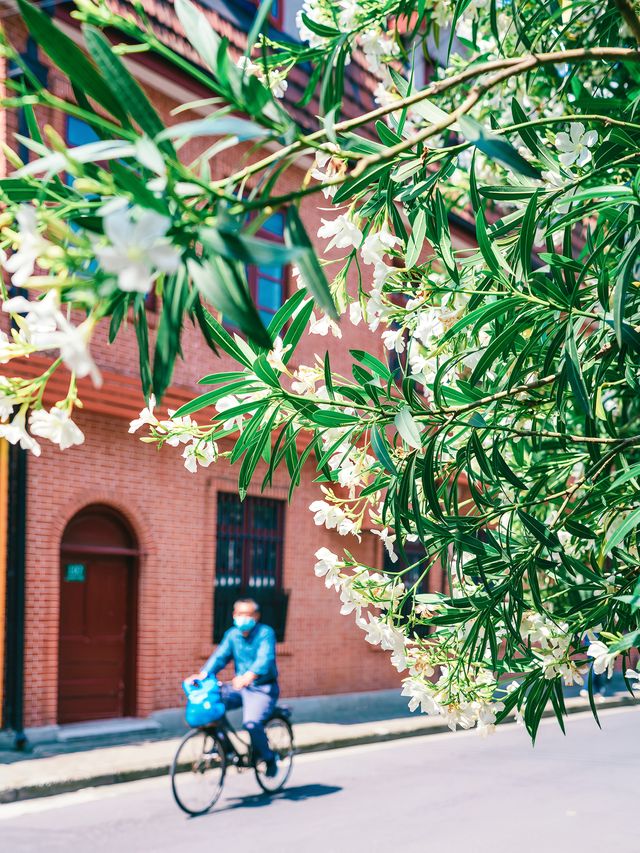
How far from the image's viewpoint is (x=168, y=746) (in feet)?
39.1

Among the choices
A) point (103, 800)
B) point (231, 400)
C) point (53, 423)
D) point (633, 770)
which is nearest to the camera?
point (53, 423)

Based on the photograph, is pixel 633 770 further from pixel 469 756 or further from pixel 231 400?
pixel 231 400

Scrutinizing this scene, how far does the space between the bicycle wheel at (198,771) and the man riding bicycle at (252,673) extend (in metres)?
0.35

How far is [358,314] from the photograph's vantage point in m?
3.39

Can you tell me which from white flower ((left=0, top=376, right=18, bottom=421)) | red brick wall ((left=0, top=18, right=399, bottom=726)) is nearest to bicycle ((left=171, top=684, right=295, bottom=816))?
red brick wall ((left=0, top=18, right=399, bottom=726))

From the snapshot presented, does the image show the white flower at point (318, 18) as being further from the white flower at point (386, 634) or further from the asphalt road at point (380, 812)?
the asphalt road at point (380, 812)

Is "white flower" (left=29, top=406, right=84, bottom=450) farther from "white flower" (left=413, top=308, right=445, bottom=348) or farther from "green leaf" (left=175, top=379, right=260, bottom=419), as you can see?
"white flower" (left=413, top=308, right=445, bottom=348)

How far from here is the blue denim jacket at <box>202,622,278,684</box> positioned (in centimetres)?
930

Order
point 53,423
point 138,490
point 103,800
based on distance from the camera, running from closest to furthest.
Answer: point 53,423 < point 103,800 < point 138,490

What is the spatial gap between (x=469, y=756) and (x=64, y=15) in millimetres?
9707

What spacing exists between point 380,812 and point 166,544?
5.91 m

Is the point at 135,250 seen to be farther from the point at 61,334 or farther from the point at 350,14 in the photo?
the point at 350,14

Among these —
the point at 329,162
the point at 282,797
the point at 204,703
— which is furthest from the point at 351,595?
the point at 282,797

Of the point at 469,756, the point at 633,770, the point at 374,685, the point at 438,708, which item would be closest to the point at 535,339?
the point at 438,708
